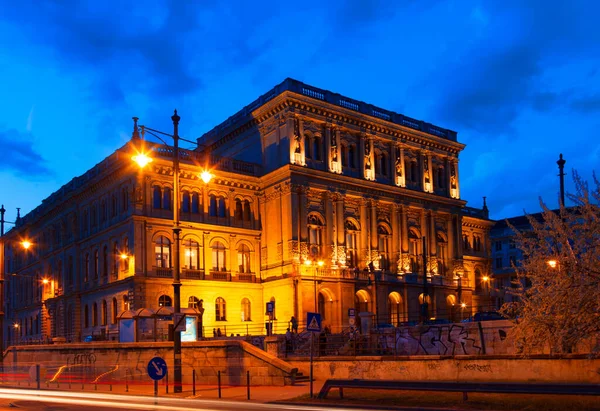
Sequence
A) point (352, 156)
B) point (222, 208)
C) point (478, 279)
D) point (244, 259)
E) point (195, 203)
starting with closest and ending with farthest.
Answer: point (195, 203) → point (222, 208) → point (244, 259) → point (352, 156) → point (478, 279)

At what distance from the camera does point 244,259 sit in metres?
61.2

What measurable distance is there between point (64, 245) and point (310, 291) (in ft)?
94.6

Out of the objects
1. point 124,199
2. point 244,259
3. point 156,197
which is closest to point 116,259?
point 124,199

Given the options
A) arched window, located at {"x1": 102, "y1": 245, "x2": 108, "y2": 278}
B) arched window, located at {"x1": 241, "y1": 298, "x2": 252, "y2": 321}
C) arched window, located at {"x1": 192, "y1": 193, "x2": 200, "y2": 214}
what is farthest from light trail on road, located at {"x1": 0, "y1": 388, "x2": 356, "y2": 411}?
A: arched window, located at {"x1": 102, "y1": 245, "x2": 108, "y2": 278}

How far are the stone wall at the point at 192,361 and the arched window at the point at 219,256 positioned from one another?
67.7ft

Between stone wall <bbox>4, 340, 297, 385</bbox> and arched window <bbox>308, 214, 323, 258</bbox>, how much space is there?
83.0 feet

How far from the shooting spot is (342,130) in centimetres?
6450

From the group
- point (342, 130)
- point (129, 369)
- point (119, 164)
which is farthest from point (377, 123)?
point (129, 369)

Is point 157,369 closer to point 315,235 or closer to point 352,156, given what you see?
point 315,235

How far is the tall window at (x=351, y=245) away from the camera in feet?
206

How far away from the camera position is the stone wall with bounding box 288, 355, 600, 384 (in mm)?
23406

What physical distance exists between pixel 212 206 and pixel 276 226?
5755 millimetres

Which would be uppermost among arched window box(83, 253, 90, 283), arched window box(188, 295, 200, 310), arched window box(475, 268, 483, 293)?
arched window box(83, 253, 90, 283)

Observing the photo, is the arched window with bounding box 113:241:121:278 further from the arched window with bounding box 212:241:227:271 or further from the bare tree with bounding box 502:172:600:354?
the bare tree with bounding box 502:172:600:354
